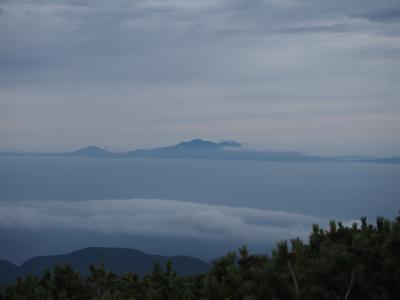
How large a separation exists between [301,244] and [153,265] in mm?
4339

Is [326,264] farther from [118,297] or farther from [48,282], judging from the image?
[48,282]

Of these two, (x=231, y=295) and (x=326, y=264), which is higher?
(x=326, y=264)

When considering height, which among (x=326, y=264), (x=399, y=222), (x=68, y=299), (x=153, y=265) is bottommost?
(x=68, y=299)

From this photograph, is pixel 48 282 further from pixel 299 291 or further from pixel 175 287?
pixel 299 291

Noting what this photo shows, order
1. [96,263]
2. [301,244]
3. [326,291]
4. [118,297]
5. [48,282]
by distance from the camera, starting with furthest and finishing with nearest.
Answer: [96,263]
[48,282]
[118,297]
[301,244]
[326,291]

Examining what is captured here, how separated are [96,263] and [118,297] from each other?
4148 millimetres

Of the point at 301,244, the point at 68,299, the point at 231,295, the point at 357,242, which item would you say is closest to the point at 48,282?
the point at 68,299

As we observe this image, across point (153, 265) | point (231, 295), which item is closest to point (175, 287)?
point (153, 265)

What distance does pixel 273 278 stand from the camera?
649 centimetres

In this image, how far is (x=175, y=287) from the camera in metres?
9.78

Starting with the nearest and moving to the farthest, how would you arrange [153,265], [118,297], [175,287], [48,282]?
1. [118,297]
2. [175,287]
3. [153,265]
4. [48,282]

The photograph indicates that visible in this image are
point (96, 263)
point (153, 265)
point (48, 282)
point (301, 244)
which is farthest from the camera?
point (96, 263)

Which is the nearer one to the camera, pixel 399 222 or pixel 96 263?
pixel 399 222

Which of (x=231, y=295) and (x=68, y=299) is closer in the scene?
(x=231, y=295)
